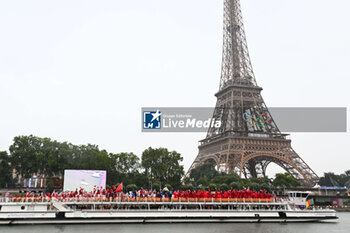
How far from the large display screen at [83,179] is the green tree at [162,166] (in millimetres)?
11343

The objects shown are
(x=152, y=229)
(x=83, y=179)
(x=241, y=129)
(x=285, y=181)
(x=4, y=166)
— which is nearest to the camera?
(x=152, y=229)

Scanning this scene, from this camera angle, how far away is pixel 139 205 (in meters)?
35.0

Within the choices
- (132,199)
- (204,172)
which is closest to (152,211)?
(132,199)

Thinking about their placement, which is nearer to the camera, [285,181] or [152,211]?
[152,211]

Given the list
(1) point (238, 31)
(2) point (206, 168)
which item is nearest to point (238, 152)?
(2) point (206, 168)

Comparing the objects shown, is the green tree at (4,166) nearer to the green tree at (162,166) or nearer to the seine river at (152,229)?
the green tree at (162,166)

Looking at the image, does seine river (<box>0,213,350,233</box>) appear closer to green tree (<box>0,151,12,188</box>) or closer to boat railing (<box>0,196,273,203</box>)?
boat railing (<box>0,196,273,203</box>)

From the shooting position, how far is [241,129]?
271 feet

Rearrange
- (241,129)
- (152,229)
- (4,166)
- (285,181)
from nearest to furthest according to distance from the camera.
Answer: (152,229) < (4,166) < (285,181) < (241,129)

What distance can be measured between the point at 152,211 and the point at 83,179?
97.7ft

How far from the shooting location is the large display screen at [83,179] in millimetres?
59719

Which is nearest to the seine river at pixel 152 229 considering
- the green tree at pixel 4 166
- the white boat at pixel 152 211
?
the white boat at pixel 152 211

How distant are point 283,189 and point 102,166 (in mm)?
39729

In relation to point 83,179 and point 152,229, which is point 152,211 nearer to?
point 152,229
